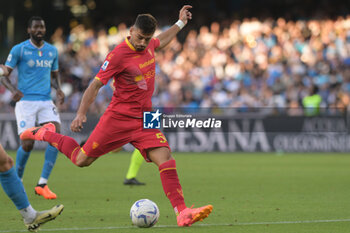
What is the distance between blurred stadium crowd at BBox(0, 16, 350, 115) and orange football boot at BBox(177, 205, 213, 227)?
47.3 ft

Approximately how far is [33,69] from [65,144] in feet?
9.39

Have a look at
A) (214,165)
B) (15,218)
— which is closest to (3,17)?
(214,165)

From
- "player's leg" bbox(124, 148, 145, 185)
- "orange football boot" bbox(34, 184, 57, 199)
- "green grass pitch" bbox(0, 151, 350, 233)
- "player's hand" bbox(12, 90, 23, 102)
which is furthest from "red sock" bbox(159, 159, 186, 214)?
"player's leg" bbox(124, 148, 145, 185)

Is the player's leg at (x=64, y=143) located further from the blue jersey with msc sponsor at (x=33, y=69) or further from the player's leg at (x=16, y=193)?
the blue jersey with msc sponsor at (x=33, y=69)

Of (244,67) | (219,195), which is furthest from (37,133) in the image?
(244,67)

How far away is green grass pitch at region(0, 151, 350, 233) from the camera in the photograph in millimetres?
7457

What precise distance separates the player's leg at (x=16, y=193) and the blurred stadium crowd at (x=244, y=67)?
601 inches

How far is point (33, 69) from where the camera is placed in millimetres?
10453

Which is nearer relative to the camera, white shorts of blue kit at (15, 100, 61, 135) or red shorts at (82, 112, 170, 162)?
red shorts at (82, 112, 170, 162)

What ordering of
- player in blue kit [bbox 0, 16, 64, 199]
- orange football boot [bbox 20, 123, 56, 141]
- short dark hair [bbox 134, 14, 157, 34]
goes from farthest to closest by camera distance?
player in blue kit [bbox 0, 16, 64, 199], orange football boot [bbox 20, 123, 56, 141], short dark hair [bbox 134, 14, 157, 34]

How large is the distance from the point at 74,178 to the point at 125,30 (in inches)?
547

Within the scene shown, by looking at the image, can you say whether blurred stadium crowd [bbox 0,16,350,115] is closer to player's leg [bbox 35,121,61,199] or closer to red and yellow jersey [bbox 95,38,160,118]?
player's leg [bbox 35,121,61,199]

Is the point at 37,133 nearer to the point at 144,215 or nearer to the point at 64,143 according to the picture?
the point at 64,143

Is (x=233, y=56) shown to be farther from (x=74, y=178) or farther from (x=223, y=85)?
(x=74, y=178)
